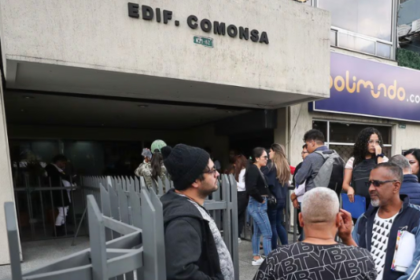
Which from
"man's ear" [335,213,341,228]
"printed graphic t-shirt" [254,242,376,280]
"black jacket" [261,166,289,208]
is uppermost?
"man's ear" [335,213,341,228]

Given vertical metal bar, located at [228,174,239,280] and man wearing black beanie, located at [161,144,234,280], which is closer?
man wearing black beanie, located at [161,144,234,280]

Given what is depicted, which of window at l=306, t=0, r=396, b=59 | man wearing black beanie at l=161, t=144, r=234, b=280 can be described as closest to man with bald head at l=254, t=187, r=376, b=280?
man wearing black beanie at l=161, t=144, r=234, b=280

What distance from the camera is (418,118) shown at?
30.5 feet

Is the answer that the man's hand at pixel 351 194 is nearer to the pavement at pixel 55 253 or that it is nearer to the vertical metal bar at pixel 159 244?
the pavement at pixel 55 253

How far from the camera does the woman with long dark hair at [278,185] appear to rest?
14.5ft

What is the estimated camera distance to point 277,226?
4488mm

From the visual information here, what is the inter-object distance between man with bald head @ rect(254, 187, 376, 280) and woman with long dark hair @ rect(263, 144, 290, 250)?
308cm

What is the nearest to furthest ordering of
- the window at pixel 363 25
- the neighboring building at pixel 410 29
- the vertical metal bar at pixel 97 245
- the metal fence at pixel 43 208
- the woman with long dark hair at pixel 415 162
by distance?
the vertical metal bar at pixel 97 245 < the woman with long dark hair at pixel 415 162 < the metal fence at pixel 43 208 < the window at pixel 363 25 < the neighboring building at pixel 410 29

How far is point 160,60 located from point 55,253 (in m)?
3.69

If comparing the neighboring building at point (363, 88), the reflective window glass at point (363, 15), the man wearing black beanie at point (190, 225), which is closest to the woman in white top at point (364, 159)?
the man wearing black beanie at point (190, 225)

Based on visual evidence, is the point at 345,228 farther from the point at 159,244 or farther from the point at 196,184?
the point at 159,244

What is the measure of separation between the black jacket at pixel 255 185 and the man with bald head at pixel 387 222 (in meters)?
1.96

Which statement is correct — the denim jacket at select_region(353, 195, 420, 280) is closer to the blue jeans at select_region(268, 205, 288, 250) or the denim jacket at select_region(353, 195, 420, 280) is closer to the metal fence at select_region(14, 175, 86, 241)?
the blue jeans at select_region(268, 205, 288, 250)

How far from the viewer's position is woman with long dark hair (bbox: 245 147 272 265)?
13.2 feet
